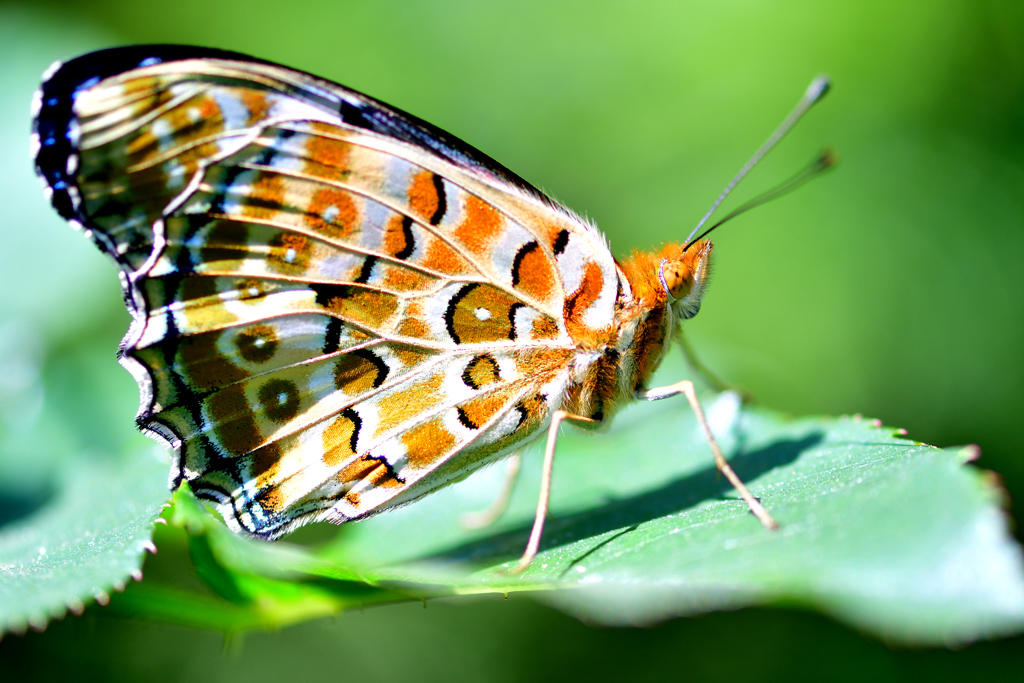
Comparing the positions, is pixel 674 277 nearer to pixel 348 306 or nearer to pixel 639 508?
pixel 639 508

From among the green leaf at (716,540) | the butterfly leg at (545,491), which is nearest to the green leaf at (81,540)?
the green leaf at (716,540)

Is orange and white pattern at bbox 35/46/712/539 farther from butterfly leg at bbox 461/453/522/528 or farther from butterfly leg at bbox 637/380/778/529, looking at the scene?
butterfly leg at bbox 461/453/522/528

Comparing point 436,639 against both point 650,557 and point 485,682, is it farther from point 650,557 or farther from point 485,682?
point 650,557

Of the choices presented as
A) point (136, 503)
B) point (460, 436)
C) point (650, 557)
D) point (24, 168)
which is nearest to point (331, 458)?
point (460, 436)

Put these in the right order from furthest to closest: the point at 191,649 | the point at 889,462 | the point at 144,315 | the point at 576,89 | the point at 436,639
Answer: the point at 576,89 → the point at 436,639 → the point at 191,649 → the point at 144,315 → the point at 889,462

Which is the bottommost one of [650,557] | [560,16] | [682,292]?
[650,557]

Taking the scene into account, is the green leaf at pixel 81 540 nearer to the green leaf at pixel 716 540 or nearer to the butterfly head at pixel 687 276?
the green leaf at pixel 716 540

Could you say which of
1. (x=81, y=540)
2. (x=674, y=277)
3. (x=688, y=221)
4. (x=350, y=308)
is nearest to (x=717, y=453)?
(x=674, y=277)
